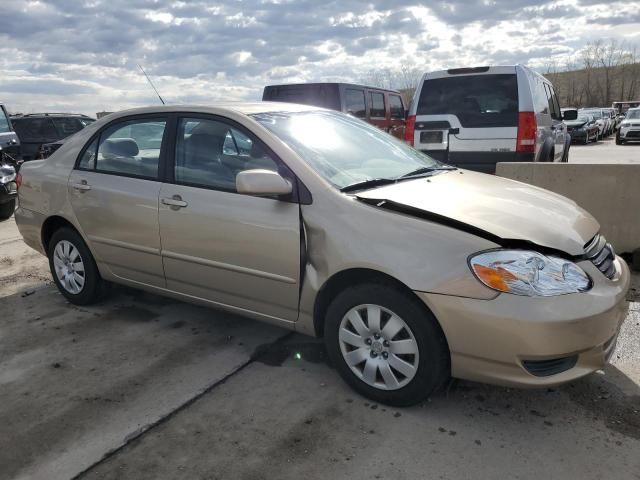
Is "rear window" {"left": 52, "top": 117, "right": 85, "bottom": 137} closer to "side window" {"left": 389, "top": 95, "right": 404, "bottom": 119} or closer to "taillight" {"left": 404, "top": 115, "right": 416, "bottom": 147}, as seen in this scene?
"side window" {"left": 389, "top": 95, "right": 404, "bottom": 119}

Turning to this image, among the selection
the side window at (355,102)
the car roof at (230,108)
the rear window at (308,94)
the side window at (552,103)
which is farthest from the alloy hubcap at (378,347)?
the side window at (355,102)

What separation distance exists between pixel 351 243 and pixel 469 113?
495 cm

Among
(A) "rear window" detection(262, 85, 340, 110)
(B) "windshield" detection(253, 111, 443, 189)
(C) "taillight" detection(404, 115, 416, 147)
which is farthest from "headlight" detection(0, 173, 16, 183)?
(B) "windshield" detection(253, 111, 443, 189)

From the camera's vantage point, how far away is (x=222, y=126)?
3479 millimetres

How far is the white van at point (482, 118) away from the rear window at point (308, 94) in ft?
9.07

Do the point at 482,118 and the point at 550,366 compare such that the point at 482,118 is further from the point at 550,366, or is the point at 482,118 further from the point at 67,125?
the point at 67,125

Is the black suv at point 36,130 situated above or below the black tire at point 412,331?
above

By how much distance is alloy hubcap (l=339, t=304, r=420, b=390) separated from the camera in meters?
2.74

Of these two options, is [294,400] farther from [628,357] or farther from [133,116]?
[133,116]

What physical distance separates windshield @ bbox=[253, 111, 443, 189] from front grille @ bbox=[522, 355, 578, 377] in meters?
1.37

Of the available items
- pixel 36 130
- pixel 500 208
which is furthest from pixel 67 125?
pixel 500 208

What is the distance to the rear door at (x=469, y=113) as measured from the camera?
269 inches

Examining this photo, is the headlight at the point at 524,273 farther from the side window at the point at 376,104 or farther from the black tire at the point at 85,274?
the side window at the point at 376,104

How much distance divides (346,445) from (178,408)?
992 millimetres
